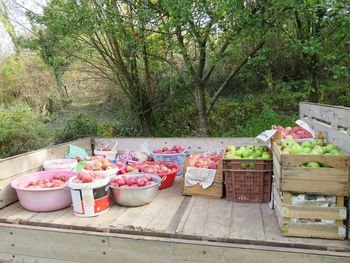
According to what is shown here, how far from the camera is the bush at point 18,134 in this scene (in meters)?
5.58

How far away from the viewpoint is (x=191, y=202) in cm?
248

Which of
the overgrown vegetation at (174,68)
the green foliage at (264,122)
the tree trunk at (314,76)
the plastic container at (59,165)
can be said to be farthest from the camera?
the green foliage at (264,122)

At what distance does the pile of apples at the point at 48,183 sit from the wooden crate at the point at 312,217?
169cm

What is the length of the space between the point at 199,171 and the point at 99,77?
4371mm

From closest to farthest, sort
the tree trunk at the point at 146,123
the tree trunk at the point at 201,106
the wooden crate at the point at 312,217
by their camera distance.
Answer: the wooden crate at the point at 312,217 < the tree trunk at the point at 201,106 < the tree trunk at the point at 146,123

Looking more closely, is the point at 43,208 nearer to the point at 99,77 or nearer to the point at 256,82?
the point at 99,77

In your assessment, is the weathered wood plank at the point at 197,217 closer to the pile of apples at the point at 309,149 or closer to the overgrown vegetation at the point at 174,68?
the pile of apples at the point at 309,149

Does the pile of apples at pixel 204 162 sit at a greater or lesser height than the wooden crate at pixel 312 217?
greater

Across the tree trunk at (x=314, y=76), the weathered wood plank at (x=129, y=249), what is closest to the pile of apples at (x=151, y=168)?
the weathered wood plank at (x=129, y=249)

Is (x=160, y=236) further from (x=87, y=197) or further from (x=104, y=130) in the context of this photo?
(x=104, y=130)

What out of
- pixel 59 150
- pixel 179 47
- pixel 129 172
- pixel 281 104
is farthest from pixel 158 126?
pixel 129 172

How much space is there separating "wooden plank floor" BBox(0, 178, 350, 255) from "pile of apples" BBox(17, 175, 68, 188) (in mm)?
198

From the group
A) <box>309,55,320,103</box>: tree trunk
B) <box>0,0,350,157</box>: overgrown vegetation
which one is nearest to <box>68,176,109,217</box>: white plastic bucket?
<box>0,0,350,157</box>: overgrown vegetation

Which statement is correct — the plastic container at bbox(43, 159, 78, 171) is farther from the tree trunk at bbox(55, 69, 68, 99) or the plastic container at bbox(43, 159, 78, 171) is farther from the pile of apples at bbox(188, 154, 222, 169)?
the tree trunk at bbox(55, 69, 68, 99)
